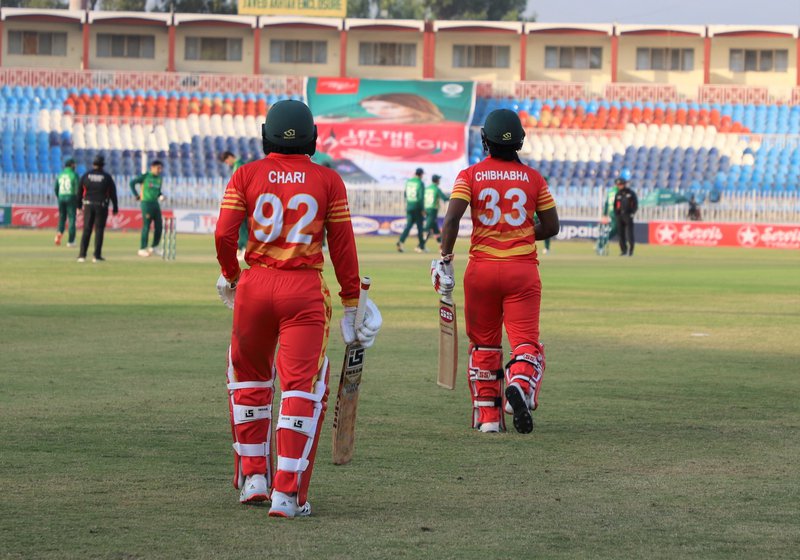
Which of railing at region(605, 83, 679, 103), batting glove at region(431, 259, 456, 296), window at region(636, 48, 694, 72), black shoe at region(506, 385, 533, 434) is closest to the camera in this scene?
black shoe at region(506, 385, 533, 434)

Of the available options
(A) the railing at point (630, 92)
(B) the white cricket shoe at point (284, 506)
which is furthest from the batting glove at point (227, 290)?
(A) the railing at point (630, 92)

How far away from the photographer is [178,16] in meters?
Answer: 62.8

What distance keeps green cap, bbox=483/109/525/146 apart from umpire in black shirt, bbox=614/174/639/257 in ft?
86.7

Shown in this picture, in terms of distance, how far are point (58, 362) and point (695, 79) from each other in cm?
5478

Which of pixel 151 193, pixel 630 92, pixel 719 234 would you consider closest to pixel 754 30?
pixel 630 92

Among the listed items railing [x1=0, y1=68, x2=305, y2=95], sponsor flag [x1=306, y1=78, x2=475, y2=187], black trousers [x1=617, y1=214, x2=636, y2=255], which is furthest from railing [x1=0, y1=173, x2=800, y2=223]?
railing [x1=0, y1=68, x2=305, y2=95]

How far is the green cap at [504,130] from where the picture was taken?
9109 millimetres

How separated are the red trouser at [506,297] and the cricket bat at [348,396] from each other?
2.24 metres

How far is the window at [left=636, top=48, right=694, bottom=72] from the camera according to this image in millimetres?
63719

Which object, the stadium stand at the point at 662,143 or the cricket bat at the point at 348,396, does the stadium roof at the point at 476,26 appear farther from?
the cricket bat at the point at 348,396

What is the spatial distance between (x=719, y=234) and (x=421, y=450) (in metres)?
38.5

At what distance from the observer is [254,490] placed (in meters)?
6.51

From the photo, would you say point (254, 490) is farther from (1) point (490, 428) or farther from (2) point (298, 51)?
(2) point (298, 51)

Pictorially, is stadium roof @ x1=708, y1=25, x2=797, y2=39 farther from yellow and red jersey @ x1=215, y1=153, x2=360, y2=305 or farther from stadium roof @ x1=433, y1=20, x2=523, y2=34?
yellow and red jersey @ x1=215, y1=153, x2=360, y2=305
